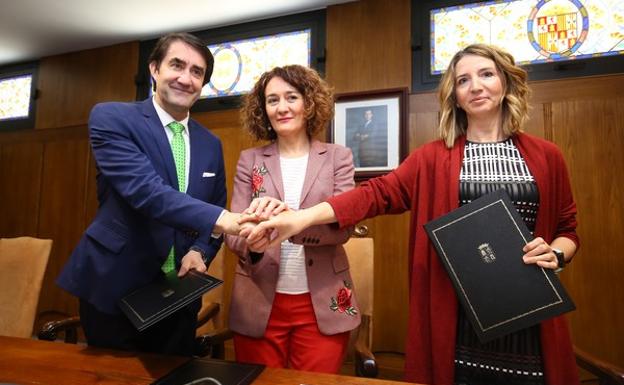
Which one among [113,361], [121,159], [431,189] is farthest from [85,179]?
[431,189]

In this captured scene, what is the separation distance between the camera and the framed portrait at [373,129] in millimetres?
3018

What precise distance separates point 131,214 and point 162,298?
407 mm

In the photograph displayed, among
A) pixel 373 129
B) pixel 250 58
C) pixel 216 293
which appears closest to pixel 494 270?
pixel 216 293

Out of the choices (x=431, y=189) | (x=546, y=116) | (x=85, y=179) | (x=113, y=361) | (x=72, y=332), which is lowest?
(x=72, y=332)

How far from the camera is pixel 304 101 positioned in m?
1.41

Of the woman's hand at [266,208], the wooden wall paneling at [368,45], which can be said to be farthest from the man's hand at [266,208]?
the wooden wall paneling at [368,45]

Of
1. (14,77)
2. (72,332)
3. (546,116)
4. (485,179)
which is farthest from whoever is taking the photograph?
(14,77)

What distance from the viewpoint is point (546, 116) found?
272cm

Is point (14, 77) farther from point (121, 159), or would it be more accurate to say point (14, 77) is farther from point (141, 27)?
point (121, 159)

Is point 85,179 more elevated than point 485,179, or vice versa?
point 85,179

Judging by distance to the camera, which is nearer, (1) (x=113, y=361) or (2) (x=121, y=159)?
(1) (x=113, y=361)

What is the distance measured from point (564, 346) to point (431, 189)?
0.54 m

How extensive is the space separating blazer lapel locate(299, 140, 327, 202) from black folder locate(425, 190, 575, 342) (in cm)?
44

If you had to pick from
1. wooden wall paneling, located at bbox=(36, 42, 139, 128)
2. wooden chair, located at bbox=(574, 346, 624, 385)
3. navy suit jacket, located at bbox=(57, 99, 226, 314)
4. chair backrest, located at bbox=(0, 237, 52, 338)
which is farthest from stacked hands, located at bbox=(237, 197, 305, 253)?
wooden wall paneling, located at bbox=(36, 42, 139, 128)
